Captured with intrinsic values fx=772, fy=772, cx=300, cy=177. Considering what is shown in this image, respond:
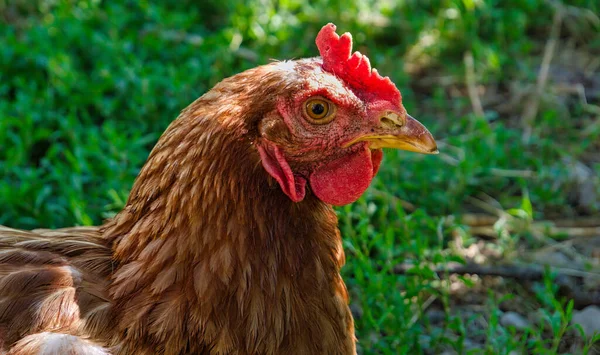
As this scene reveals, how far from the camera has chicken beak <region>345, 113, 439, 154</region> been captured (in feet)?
8.30

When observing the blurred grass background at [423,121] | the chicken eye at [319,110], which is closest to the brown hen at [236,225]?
the chicken eye at [319,110]

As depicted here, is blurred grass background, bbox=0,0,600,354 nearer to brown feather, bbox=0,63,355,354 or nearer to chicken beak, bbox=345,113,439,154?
brown feather, bbox=0,63,355,354

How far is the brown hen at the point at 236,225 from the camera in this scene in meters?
2.50

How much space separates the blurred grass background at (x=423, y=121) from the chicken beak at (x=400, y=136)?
1.01 metres

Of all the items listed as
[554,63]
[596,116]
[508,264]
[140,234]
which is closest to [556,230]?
[508,264]

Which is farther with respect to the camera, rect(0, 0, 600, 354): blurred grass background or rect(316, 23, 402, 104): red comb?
rect(0, 0, 600, 354): blurred grass background

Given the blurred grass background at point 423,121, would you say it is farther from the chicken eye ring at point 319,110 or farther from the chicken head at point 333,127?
the chicken eye ring at point 319,110

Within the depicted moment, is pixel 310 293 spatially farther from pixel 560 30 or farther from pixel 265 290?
pixel 560 30

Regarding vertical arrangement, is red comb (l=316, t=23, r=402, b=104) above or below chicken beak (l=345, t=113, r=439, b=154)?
above

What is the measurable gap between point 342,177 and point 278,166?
0.74 ft

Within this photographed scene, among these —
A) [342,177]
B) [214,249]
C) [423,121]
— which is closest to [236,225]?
[214,249]

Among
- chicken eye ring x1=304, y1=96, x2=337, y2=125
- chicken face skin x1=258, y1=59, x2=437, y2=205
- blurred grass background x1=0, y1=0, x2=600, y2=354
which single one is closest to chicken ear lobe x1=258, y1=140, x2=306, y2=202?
chicken face skin x1=258, y1=59, x2=437, y2=205

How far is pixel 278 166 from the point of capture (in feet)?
8.23

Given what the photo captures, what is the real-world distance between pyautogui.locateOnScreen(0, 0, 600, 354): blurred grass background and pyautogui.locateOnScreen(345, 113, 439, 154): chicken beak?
1013 mm
